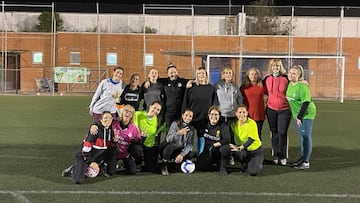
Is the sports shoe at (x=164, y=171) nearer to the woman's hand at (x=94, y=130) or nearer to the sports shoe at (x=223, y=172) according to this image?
the sports shoe at (x=223, y=172)

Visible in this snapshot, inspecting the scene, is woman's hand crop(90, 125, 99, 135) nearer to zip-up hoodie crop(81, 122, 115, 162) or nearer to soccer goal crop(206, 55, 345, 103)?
zip-up hoodie crop(81, 122, 115, 162)

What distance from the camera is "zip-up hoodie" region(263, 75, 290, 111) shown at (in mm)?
8531

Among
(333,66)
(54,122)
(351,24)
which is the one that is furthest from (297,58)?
(54,122)

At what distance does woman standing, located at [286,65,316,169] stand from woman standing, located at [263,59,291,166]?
13cm

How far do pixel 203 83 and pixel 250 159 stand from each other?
1.52 metres

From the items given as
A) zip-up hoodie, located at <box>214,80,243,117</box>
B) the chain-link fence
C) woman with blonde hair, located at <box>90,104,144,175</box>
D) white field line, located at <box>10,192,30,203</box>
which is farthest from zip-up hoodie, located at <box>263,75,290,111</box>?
the chain-link fence

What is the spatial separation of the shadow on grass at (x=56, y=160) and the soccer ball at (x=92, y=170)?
0.29ft

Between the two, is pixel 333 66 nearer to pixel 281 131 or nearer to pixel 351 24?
pixel 351 24

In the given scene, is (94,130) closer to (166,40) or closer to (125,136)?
(125,136)

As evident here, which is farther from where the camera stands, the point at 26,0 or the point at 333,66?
the point at 26,0

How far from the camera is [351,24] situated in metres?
39.3

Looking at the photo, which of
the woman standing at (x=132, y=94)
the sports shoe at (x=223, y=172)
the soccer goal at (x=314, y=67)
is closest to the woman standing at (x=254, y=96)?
the sports shoe at (x=223, y=172)

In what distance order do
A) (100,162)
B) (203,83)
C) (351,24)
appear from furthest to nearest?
(351,24) < (203,83) < (100,162)

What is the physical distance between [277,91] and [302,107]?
527mm
